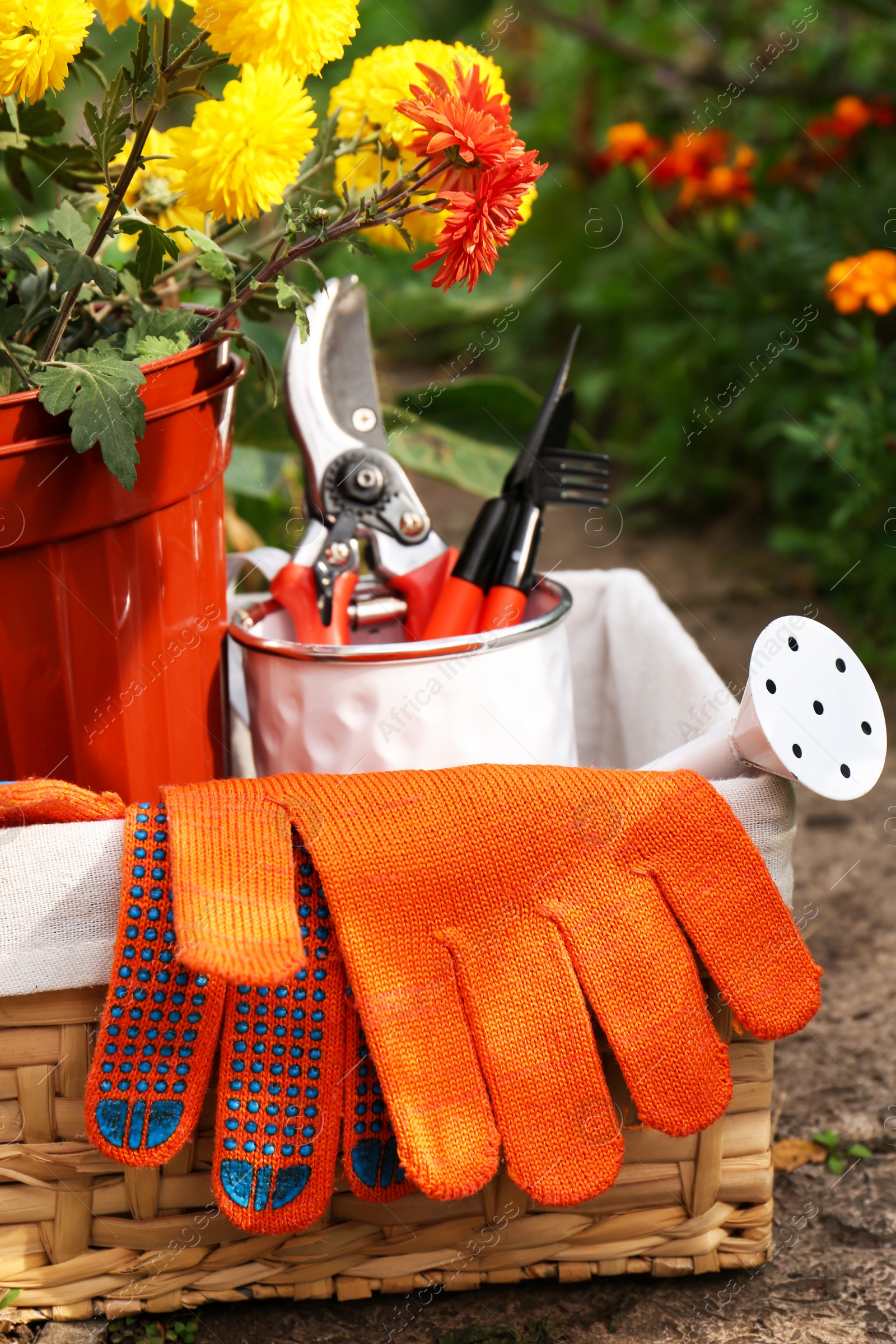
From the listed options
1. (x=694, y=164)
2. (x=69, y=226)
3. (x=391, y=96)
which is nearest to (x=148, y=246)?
(x=69, y=226)

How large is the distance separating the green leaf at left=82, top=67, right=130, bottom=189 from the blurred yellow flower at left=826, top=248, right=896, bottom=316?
1.02 metres

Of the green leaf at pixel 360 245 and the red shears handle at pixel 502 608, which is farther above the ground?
the green leaf at pixel 360 245

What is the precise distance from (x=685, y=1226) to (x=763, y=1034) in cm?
14

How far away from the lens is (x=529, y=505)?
733 mm

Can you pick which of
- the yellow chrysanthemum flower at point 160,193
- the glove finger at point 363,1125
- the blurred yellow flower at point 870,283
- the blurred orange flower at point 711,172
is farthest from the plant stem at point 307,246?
the blurred orange flower at point 711,172

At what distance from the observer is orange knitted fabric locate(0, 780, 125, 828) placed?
52 centimetres

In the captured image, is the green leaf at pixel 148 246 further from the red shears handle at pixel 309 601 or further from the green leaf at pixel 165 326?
the red shears handle at pixel 309 601

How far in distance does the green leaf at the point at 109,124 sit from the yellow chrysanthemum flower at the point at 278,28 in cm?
5

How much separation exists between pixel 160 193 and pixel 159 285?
0.19 ft

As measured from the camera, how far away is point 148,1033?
0.52 meters

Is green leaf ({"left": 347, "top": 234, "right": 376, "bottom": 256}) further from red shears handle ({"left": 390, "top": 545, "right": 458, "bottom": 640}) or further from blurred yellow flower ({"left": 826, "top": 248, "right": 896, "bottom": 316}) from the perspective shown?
blurred yellow flower ({"left": 826, "top": 248, "right": 896, "bottom": 316})

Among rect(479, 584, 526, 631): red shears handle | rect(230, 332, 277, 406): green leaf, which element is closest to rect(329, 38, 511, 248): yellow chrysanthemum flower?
rect(230, 332, 277, 406): green leaf

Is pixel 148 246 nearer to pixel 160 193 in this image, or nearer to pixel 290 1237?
pixel 160 193

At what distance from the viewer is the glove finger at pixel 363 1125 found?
1.74 feet
